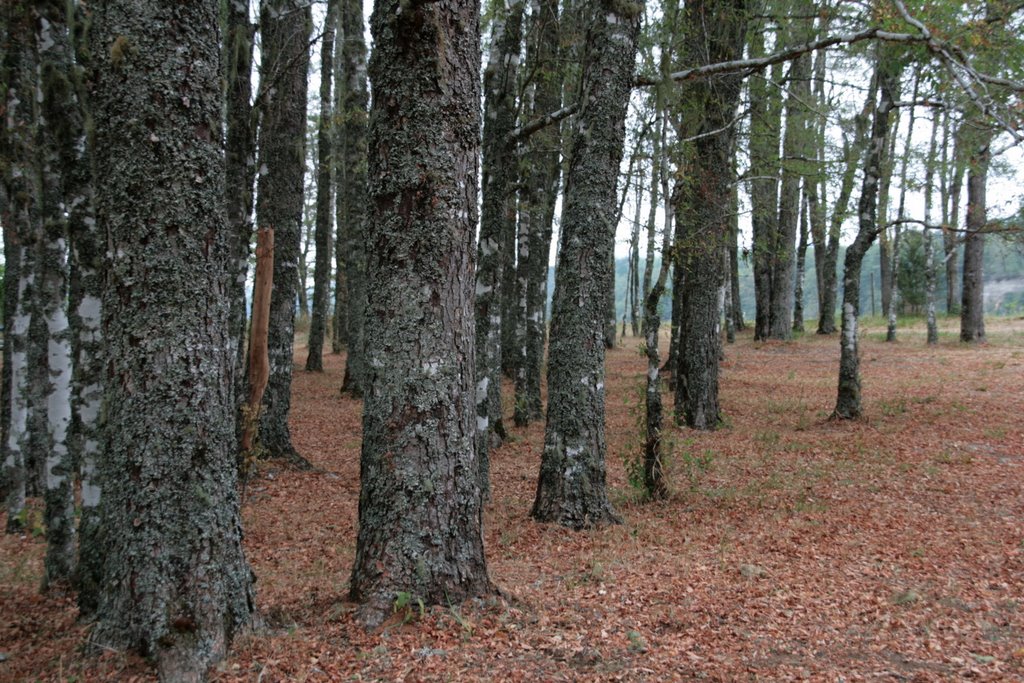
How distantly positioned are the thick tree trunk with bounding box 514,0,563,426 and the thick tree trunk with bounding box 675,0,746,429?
2473mm

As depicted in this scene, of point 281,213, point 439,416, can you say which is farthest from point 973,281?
point 439,416

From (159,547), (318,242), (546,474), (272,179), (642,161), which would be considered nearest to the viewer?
(159,547)

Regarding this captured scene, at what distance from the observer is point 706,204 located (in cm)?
1155

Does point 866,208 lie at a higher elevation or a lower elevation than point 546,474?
higher

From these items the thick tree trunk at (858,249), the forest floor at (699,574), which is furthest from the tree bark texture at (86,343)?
the thick tree trunk at (858,249)

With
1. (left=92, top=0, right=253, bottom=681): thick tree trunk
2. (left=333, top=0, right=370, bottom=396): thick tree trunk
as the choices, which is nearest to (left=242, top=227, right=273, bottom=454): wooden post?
(left=92, top=0, right=253, bottom=681): thick tree trunk

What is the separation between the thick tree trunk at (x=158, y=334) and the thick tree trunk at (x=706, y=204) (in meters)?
8.71

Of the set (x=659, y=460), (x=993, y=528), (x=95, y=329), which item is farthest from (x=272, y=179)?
(x=993, y=528)

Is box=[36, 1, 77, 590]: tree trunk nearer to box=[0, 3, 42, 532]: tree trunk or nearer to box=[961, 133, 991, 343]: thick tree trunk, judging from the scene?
box=[0, 3, 42, 532]: tree trunk

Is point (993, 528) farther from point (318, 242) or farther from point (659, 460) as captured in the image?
point (318, 242)

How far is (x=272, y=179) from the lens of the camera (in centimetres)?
968

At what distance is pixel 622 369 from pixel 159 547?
1720 cm

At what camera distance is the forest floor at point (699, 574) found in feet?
12.5

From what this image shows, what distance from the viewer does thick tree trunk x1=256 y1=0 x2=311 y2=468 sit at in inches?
371
